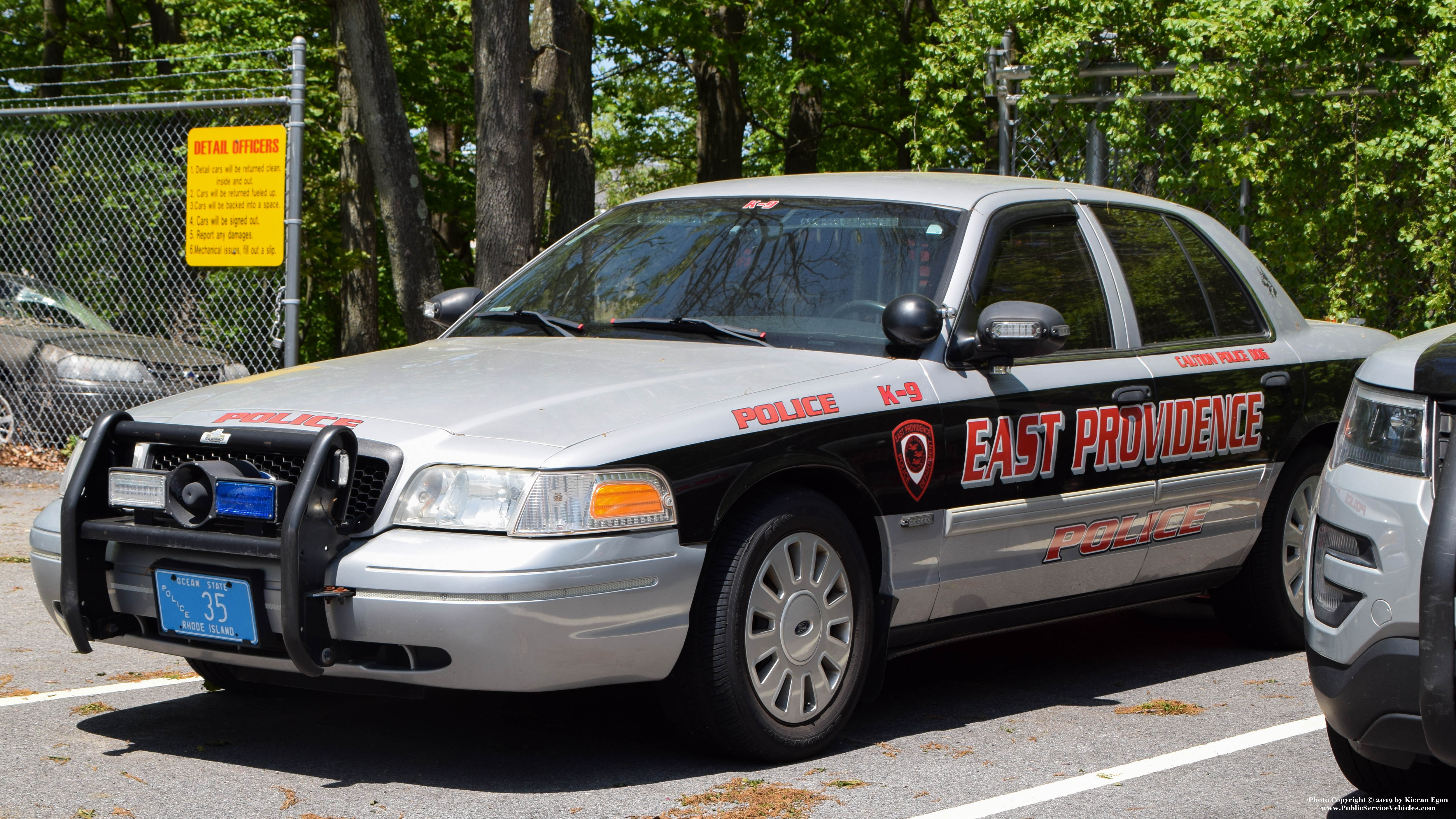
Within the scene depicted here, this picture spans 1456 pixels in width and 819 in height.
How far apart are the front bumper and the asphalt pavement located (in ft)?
1.13

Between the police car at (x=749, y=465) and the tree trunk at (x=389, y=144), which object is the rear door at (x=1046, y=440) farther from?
the tree trunk at (x=389, y=144)

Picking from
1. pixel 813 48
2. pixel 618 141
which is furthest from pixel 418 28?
pixel 618 141

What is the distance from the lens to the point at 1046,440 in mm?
4949

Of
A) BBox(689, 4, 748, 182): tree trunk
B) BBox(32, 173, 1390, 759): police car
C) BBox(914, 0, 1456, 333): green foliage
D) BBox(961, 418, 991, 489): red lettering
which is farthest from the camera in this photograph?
BBox(689, 4, 748, 182): tree trunk

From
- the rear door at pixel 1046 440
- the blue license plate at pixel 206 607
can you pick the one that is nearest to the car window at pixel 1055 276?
the rear door at pixel 1046 440

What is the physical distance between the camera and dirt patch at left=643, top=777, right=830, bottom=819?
→ 3.78 metres

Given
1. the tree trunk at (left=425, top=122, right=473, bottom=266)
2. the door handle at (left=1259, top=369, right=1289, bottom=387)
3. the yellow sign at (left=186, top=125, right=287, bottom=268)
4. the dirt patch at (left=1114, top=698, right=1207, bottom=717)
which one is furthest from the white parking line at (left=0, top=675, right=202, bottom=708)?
the tree trunk at (left=425, top=122, right=473, bottom=266)

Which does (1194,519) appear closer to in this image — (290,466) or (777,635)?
(777,635)

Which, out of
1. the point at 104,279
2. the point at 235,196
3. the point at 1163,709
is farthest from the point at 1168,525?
the point at 104,279

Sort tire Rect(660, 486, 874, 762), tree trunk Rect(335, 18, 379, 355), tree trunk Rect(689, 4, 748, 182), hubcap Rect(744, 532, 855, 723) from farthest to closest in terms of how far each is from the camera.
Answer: tree trunk Rect(689, 4, 748, 182) < tree trunk Rect(335, 18, 379, 355) < hubcap Rect(744, 532, 855, 723) < tire Rect(660, 486, 874, 762)

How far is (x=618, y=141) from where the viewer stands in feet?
98.8

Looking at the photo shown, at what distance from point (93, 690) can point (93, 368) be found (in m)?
6.23

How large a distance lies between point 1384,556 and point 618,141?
2769cm

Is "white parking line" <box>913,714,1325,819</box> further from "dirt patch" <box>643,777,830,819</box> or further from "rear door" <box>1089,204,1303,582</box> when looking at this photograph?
"rear door" <box>1089,204,1303,582</box>
